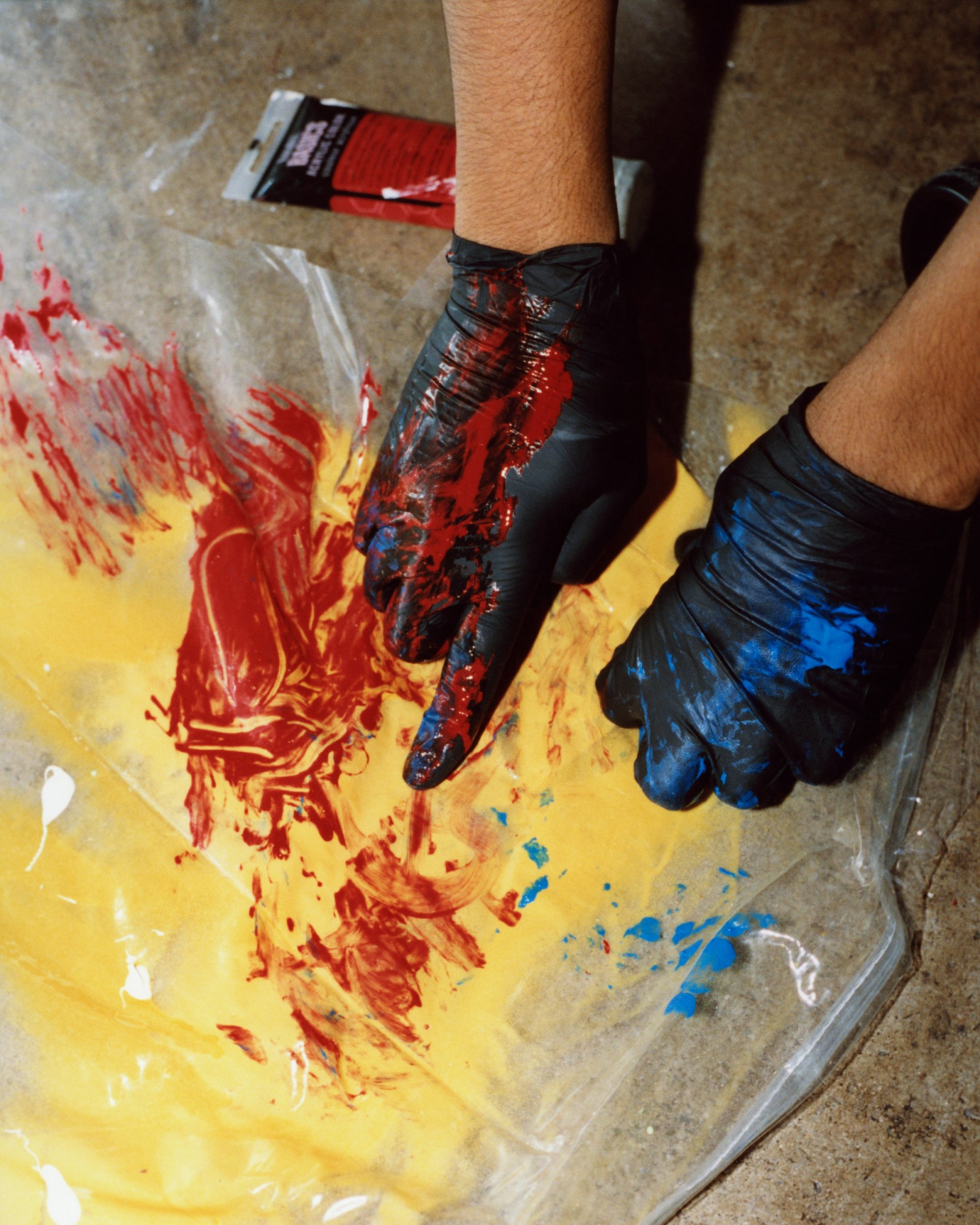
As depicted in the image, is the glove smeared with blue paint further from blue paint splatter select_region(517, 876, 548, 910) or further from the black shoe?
the black shoe

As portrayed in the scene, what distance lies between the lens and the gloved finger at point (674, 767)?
3.64 ft

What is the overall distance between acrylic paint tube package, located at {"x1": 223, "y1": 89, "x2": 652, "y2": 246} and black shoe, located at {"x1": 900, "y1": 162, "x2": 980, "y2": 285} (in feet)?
1.39

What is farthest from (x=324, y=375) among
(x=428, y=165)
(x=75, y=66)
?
(x=75, y=66)

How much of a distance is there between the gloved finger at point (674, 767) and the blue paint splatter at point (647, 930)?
15 cm

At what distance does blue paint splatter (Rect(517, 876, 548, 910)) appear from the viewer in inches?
44.8

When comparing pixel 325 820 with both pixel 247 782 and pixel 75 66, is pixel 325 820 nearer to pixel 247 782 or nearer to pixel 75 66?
pixel 247 782

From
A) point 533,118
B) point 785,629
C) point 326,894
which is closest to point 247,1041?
point 326,894

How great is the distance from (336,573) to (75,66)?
1.17 m

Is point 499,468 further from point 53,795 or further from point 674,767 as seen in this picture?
point 53,795

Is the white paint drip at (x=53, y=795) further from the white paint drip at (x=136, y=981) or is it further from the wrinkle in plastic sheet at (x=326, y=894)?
the white paint drip at (x=136, y=981)

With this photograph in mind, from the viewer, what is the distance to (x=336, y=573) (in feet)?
4.21

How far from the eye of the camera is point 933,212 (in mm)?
1314

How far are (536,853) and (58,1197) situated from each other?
2.43ft

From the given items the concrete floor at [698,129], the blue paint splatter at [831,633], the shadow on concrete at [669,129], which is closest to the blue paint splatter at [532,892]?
the blue paint splatter at [831,633]
